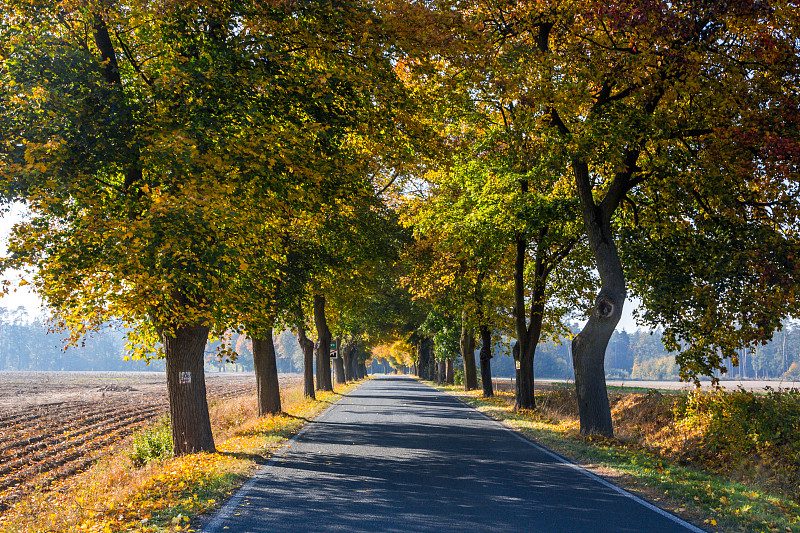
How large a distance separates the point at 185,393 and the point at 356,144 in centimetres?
730

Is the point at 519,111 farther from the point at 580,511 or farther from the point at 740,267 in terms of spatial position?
the point at 580,511

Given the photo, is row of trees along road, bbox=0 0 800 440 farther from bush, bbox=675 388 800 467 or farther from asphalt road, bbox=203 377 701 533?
asphalt road, bbox=203 377 701 533

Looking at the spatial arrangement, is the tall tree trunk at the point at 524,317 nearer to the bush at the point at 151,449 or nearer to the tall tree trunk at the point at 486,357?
the tall tree trunk at the point at 486,357

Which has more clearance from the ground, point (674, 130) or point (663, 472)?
point (674, 130)

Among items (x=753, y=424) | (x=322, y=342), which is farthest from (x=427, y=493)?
(x=322, y=342)

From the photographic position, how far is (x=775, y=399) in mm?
13359

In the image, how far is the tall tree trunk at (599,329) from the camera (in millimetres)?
14133

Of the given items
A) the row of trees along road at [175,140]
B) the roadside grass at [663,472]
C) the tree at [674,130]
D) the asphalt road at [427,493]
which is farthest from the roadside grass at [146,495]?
the tree at [674,130]

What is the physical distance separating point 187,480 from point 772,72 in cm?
1198

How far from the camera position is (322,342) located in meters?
32.7

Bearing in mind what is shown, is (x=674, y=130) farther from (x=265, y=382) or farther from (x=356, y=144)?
(x=265, y=382)

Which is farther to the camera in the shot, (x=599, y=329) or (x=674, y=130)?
(x=599, y=329)

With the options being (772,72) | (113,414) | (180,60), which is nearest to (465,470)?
(180,60)

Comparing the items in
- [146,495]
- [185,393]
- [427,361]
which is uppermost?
[185,393]
